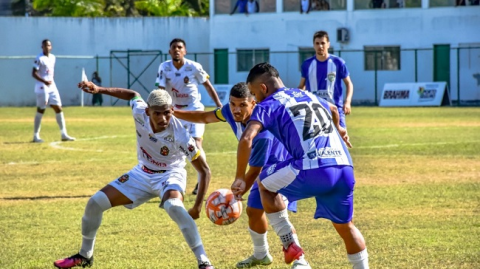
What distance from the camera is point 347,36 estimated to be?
48.5 m

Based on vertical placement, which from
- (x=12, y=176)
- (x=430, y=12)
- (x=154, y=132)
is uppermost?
(x=430, y=12)

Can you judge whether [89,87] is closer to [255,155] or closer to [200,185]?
[200,185]

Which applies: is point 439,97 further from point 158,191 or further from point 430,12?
point 158,191

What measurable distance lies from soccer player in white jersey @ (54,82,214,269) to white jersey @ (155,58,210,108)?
6275 mm

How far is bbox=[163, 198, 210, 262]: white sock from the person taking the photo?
772 cm

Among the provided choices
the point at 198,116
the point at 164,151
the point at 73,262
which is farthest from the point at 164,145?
the point at 73,262

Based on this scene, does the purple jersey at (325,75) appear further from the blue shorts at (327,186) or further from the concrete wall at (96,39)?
the concrete wall at (96,39)

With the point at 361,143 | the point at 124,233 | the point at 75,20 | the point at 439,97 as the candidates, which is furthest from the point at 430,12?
the point at 124,233

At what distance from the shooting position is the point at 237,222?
36.3 ft

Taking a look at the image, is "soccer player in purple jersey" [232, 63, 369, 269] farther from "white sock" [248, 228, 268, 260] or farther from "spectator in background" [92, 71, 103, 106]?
"spectator in background" [92, 71, 103, 106]

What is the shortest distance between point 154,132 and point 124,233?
92.5 inches

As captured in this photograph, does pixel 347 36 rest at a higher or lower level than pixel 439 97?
higher

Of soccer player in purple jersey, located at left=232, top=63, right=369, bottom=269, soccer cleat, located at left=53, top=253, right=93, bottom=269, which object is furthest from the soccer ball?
soccer cleat, located at left=53, top=253, right=93, bottom=269

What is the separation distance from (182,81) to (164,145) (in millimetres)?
6493
